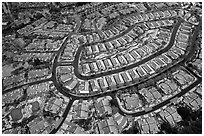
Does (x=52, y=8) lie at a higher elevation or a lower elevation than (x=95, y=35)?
higher

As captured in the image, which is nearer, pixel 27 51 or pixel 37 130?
pixel 37 130

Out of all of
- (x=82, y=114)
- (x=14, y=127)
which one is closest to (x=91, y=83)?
(x=82, y=114)

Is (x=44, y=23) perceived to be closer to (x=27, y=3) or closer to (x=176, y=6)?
(x=27, y=3)

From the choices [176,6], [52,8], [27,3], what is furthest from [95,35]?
[27,3]

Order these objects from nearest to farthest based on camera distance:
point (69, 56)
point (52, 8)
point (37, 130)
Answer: point (37, 130), point (69, 56), point (52, 8)

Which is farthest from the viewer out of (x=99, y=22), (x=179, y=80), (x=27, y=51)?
(x=99, y=22)

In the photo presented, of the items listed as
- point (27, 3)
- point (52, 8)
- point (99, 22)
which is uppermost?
point (27, 3)

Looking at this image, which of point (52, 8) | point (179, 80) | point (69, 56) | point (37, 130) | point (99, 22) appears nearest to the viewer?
point (37, 130)

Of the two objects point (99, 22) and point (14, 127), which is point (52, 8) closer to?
point (99, 22)

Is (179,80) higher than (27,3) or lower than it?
lower
